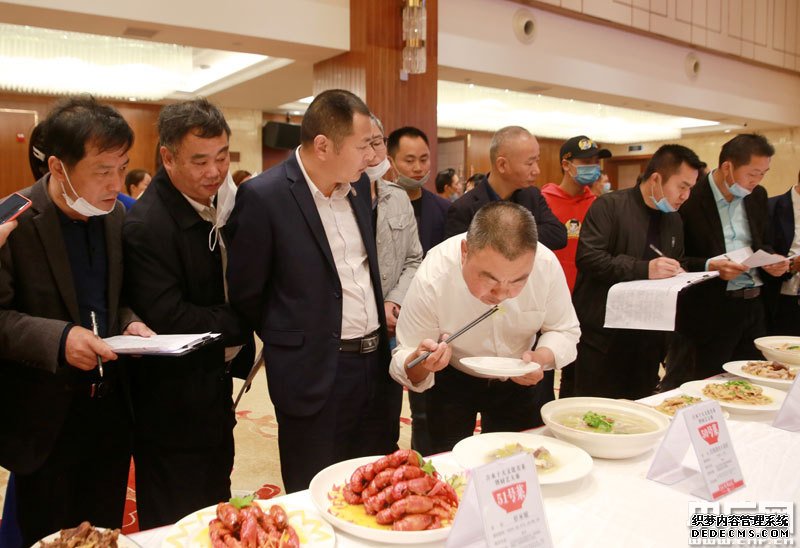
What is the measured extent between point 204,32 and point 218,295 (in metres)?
3.44

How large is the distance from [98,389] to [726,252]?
2729 millimetres

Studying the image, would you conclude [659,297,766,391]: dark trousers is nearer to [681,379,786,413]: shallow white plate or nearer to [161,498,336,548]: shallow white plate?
[681,379,786,413]: shallow white plate

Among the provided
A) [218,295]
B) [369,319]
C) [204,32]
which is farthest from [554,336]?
[204,32]

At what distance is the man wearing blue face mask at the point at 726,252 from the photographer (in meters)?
3.08

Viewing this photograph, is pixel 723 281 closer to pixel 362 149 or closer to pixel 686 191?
pixel 686 191

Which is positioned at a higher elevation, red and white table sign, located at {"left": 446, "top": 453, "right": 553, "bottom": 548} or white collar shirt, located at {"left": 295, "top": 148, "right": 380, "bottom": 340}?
white collar shirt, located at {"left": 295, "top": 148, "right": 380, "bottom": 340}

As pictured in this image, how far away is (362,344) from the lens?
2023 mm

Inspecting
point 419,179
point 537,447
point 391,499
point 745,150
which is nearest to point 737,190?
point 745,150

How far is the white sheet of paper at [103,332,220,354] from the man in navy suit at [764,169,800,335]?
114 inches

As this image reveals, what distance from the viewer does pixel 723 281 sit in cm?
309

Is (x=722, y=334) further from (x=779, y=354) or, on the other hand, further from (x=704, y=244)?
(x=779, y=354)

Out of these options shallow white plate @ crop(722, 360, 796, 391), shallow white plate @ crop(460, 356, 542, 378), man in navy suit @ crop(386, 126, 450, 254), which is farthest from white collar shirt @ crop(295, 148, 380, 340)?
shallow white plate @ crop(722, 360, 796, 391)

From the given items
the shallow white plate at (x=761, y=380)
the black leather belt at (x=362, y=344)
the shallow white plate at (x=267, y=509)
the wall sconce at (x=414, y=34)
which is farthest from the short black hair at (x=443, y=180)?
the shallow white plate at (x=267, y=509)

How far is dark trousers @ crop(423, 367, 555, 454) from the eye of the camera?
6.85 ft
